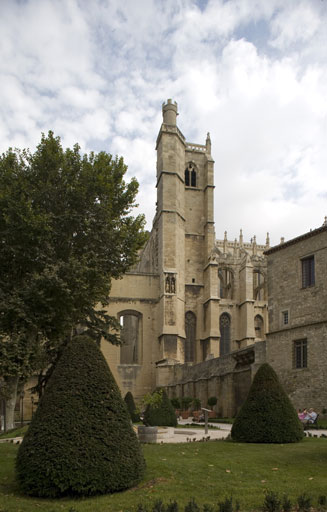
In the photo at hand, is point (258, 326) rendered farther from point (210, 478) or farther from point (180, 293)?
point (210, 478)

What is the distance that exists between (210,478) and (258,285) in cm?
4238

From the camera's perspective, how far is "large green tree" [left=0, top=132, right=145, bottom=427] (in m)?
18.7

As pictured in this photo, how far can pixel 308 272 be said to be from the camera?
23391 millimetres

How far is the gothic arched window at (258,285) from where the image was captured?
49062 mm

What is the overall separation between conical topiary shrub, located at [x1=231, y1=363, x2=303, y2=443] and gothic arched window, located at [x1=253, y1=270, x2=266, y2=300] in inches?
1452

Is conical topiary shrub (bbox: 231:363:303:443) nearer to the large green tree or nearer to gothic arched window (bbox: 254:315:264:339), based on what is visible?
the large green tree

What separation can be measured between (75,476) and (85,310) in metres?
15.1

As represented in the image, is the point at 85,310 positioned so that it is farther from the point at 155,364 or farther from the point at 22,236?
the point at 155,364

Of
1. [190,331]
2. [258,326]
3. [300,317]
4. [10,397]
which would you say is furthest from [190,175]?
[10,397]

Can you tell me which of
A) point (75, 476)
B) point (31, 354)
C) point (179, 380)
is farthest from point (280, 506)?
point (179, 380)

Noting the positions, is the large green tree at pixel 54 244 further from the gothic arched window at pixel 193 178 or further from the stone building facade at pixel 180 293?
the gothic arched window at pixel 193 178

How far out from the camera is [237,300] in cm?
4500

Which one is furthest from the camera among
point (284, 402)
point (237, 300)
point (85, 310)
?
point (237, 300)

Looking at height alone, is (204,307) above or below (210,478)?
above
